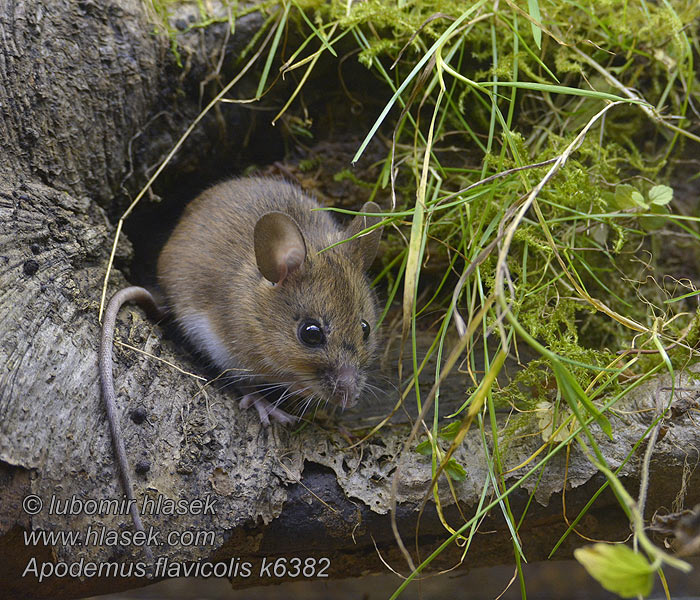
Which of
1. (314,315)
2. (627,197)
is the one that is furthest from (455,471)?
(627,197)

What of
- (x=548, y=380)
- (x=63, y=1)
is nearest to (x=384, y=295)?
(x=548, y=380)

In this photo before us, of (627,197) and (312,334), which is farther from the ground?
(627,197)

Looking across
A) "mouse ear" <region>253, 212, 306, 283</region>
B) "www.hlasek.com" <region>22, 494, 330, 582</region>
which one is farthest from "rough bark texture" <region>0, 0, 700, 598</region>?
"mouse ear" <region>253, 212, 306, 283</region>

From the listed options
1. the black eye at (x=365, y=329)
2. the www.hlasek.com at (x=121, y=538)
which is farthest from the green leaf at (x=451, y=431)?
the www.hlasek.com at (x=121, y=538)

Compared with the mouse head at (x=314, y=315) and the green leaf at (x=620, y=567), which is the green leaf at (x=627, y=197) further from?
the green leaf at (x=620, y=567)

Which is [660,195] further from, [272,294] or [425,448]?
[272,294]

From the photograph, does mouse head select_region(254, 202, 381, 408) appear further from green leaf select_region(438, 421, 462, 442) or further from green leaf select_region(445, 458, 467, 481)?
green leaf select_region(445, 458, 467, 481)

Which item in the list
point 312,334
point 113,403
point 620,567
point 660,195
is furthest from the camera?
point 312,334
